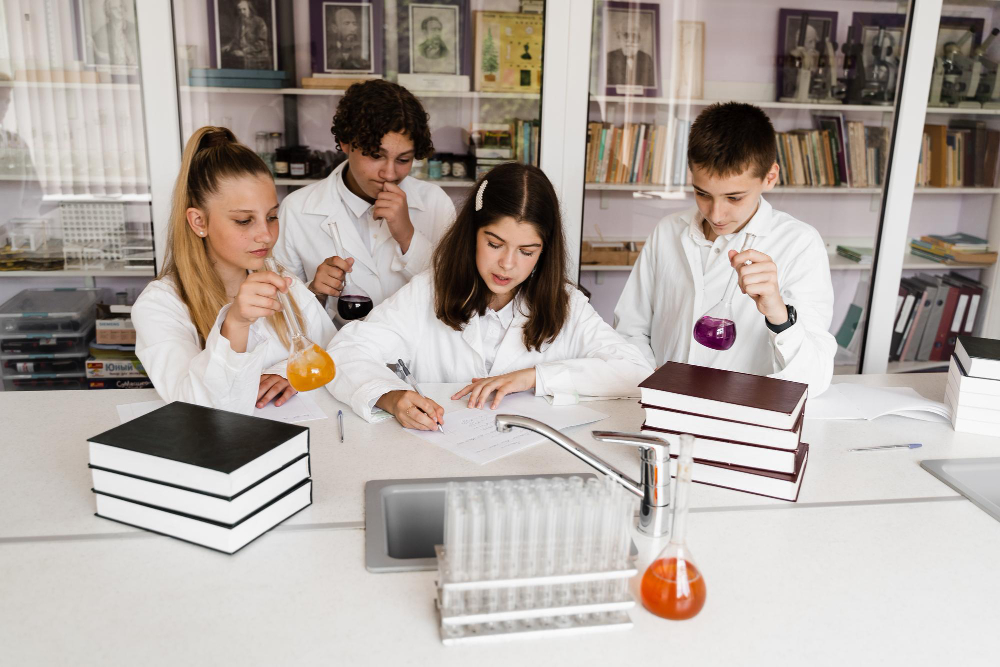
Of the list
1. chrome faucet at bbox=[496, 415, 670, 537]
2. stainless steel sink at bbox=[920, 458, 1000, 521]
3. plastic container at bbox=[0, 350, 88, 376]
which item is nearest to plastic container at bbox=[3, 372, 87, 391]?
plastic container at bbox=[0, 350, 88, 376]

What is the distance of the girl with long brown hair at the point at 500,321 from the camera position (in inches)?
73.5

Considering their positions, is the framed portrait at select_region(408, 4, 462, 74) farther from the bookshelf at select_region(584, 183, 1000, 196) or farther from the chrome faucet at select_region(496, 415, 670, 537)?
the chrome faucet at select_region(496, 415, 670, 537)

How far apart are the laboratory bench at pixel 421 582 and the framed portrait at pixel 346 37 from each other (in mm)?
1967

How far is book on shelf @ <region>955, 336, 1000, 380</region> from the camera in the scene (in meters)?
1.71

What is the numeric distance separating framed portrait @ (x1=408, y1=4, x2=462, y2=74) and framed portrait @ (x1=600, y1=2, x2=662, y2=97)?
57cm

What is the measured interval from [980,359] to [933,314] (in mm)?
2119

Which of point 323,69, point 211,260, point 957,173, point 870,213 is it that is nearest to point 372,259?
point 211,260

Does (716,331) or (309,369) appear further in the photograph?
(716,331)

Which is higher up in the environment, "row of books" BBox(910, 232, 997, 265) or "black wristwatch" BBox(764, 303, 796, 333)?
"black wristwatch" BBox(764, 303, 796, 333)

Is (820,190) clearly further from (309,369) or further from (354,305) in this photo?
→ (309,369)

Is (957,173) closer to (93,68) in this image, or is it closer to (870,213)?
(870,213)

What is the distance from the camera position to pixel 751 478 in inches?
55.1

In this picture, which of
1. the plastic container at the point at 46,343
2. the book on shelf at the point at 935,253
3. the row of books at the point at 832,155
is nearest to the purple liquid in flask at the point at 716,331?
the row of books at the point at 832,155

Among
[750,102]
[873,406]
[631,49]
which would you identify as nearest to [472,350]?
[873,406]
